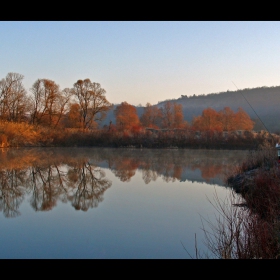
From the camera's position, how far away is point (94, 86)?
35312 millimetres

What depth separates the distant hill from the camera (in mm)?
58003

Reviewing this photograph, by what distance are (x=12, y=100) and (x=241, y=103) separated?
5031 cm

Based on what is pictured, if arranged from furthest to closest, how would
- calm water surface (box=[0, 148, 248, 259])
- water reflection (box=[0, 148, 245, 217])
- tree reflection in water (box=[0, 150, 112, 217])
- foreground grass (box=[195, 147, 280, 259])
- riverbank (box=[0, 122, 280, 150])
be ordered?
riverbank (box=[0, 122, 280, 150])
water reflection (box=[0, 148, 245, 217])
tree reflection in water (box=[0, 150, 112, 217])
calm water surface (box=[0, 148, 248, 259])
foreground grass (box=[195, 147, 280, 259])

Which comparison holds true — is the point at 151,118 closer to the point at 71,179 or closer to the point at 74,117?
the point at 74,117

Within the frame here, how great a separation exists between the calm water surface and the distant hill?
42.1m

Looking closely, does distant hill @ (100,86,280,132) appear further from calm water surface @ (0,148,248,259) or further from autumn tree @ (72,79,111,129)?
calm water surface @ (0,148,248,259)

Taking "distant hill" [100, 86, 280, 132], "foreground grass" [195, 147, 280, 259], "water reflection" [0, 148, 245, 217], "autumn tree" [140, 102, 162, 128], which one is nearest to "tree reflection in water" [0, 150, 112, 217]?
"water reflection" [0, 148, 245, 217]

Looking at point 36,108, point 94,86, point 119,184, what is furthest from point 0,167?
point 94,86

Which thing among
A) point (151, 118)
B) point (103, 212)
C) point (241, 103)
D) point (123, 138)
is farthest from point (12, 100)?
point (241, 103)

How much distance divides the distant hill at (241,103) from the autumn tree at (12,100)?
24117 millimetres

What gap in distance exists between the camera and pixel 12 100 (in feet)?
103

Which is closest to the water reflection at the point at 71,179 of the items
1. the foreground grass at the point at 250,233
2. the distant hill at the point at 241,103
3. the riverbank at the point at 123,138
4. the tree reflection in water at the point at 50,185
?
the tree reflection in water at the point at 50,185
